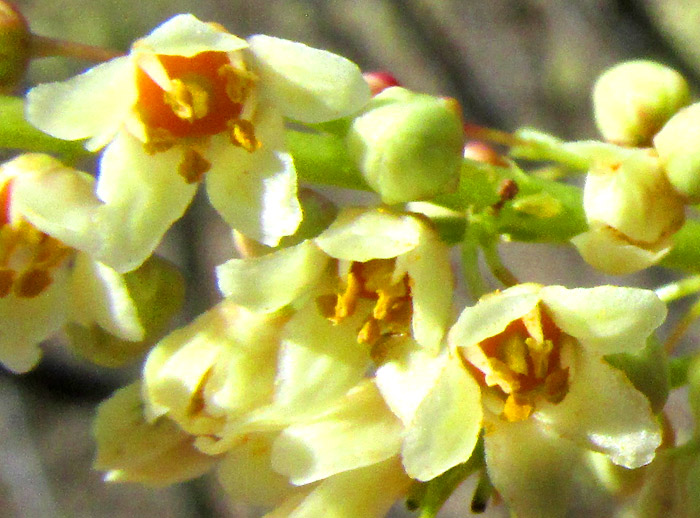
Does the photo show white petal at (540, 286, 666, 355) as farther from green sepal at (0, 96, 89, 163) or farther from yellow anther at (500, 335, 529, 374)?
green sepal at (0, 96, 89, 163)

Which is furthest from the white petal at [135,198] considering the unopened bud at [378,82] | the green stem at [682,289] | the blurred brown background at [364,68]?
the blurred brown background at [364,68]

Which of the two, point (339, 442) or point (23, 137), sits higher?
point (23, 137)

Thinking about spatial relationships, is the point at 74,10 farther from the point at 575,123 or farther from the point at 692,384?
the point at 692,384

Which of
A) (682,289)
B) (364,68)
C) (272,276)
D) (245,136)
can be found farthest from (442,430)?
(364,68)

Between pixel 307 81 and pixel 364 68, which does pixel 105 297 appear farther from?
pixel 364 68

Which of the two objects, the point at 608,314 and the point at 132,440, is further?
the point at 132,440

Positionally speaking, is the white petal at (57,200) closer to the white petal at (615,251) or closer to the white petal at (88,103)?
the white petal at (88,103)

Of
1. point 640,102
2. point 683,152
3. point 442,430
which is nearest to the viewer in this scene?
point 442,430

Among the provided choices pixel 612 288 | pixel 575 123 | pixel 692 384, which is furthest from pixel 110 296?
pixel 575 123
